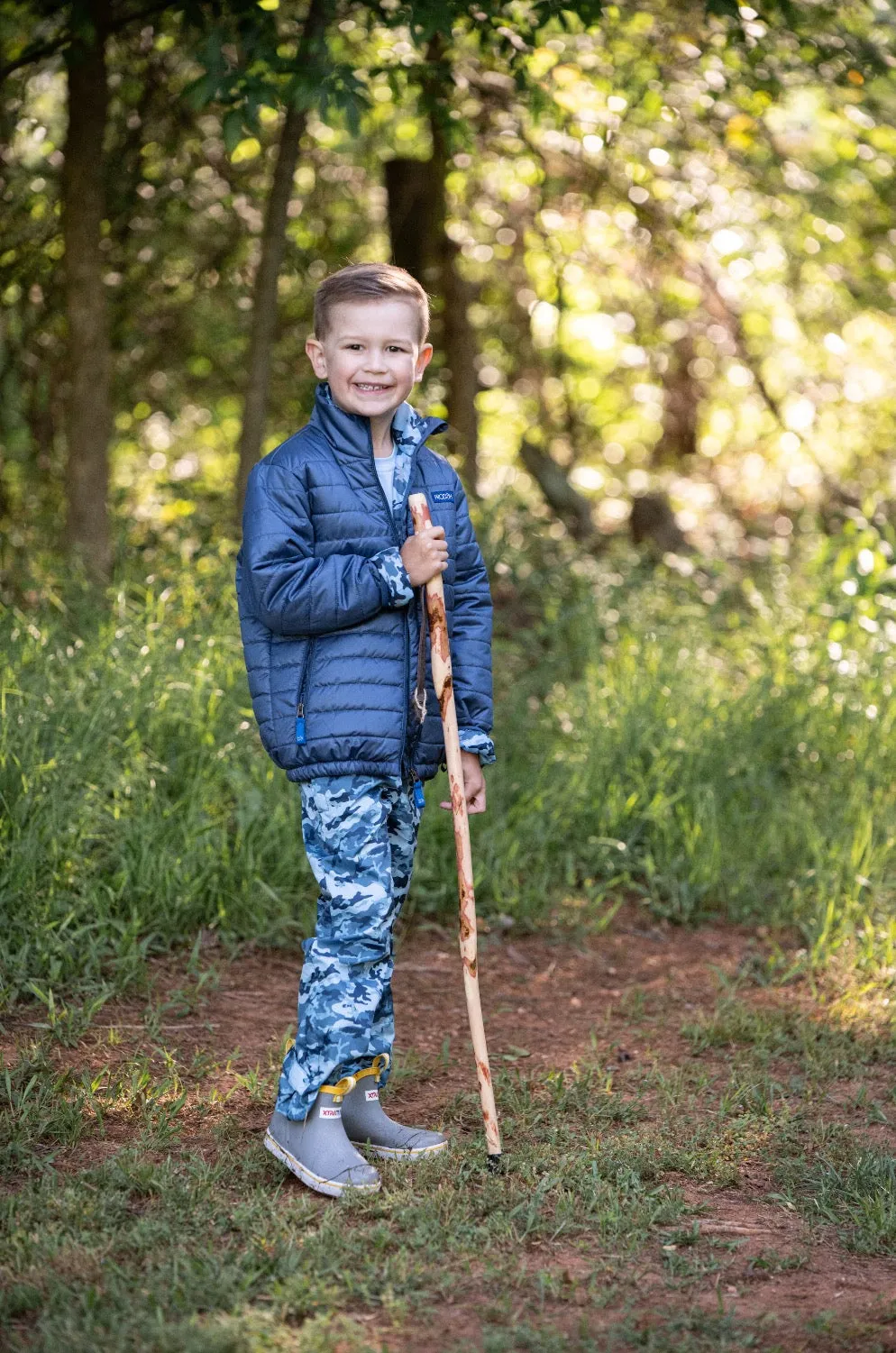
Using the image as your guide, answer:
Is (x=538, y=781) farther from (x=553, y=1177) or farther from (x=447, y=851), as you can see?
(x=553, y=1177)

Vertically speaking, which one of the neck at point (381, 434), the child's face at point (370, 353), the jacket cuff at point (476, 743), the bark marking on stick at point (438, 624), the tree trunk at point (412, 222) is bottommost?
the jacket cuff at point (476, 743)

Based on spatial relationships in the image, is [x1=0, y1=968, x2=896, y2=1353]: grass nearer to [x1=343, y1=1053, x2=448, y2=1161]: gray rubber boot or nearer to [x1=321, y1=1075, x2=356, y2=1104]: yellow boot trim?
[x1=343, y1=1053, x2=448, y2=1161]: gray rubber boot

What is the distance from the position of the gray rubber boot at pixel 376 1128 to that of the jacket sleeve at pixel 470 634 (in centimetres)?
79

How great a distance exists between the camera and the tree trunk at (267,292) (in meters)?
5.89

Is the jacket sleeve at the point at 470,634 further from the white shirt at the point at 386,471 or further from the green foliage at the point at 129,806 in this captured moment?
the green foliage at the point at 129,806

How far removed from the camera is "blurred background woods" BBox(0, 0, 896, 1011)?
15.4ft

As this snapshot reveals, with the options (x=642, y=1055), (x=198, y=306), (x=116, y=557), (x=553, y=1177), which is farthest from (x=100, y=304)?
(x=553, y=1177)

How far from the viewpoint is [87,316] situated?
229 inches

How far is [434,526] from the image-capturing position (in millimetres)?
3096

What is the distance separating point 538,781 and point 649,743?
474 mm

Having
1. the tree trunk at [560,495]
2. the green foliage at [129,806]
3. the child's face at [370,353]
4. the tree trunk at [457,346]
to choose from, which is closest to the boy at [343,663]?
the child's face at [370,353]

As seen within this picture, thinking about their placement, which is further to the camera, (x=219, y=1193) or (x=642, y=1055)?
(x=642, y=1055)

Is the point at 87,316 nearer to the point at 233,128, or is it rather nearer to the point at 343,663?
the point at 233,128

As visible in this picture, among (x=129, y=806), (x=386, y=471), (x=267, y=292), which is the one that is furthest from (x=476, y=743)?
(x=267, y=292)
